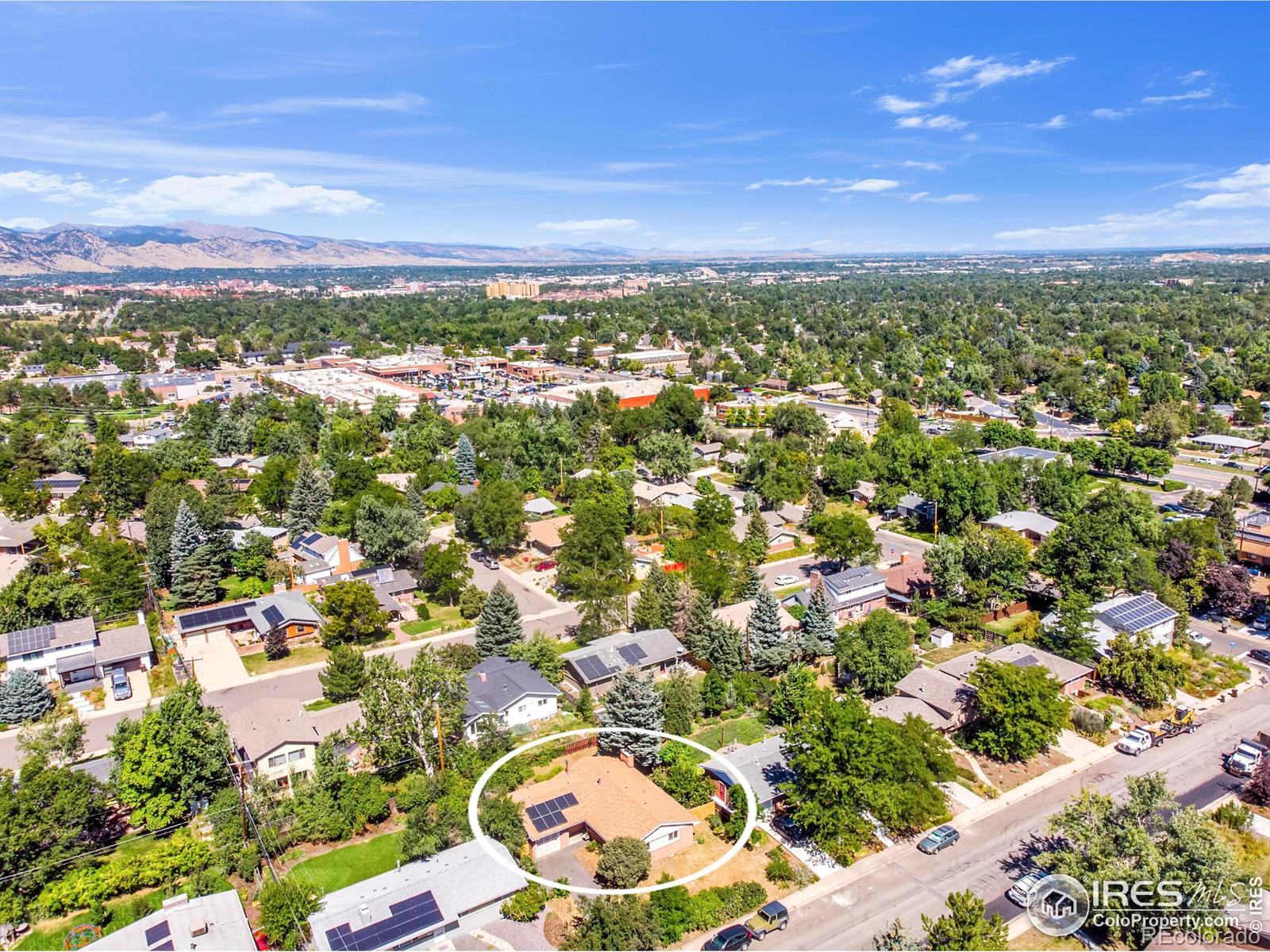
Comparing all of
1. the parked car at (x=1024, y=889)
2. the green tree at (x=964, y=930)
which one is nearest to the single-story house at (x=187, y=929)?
the green tree at (x=964, y=930)

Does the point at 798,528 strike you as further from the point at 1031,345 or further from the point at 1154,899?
the point at 1031,345

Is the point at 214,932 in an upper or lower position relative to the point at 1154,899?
lower

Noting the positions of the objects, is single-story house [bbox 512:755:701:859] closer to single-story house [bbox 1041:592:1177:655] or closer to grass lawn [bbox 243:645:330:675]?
grass lawn [bbox 243:645:330:675]

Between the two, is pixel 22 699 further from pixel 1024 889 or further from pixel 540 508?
pixel 1024 889

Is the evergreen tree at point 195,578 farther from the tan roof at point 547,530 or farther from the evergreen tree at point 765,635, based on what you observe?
the evergreen tree at point 765,635

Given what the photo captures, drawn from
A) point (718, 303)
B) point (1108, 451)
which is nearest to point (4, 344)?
point (718, 303)

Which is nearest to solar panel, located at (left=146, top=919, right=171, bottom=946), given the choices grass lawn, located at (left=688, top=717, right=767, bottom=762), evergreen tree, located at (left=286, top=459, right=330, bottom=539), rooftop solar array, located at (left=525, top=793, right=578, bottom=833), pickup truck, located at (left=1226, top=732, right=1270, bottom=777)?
rooftop solar array, located at (left=525, top=793, right=578, bottom=833)
